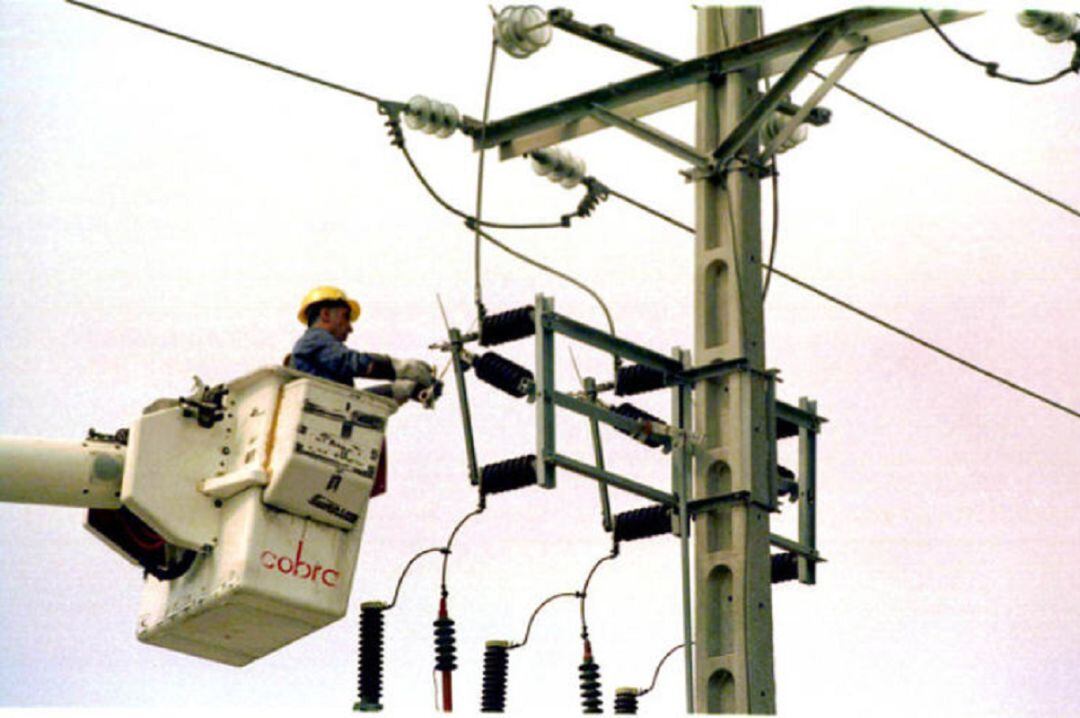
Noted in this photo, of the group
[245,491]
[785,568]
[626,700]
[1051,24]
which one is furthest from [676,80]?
[626,700]

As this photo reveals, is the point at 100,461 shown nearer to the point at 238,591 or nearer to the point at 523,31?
the point at 238,591

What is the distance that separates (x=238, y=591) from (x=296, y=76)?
267cm

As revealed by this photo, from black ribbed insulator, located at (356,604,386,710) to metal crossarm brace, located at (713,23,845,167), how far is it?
282cm

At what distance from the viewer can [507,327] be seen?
28.1 metres

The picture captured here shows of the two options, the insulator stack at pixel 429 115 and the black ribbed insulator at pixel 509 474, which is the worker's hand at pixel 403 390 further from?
the insulator stack at pixel 429 115

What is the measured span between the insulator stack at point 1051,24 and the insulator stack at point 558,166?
2777 mm

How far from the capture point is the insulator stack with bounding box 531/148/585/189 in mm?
29797

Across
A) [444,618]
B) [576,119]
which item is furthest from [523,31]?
[444,618]

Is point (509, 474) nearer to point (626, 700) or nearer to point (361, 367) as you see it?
point (361, 367)

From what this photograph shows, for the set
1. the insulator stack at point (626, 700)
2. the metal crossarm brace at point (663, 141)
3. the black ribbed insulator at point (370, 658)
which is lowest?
the black ribbed insulator at point (370, 658)

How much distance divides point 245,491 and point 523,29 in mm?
2683

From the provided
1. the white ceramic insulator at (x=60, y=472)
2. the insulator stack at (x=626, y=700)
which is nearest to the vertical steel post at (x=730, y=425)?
the white ceramic insulator at (x=60, y=472)

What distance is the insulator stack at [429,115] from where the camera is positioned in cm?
2891

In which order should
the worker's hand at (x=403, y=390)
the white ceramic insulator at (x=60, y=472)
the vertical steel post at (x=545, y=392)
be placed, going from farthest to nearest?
the worker's hand at (x=403, y=390), the vertical steel post at (x=545, y=392), the white ceramic insulator at (x=60, y=472)
